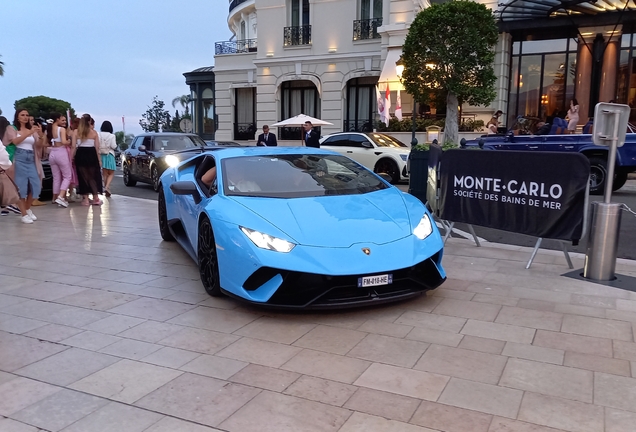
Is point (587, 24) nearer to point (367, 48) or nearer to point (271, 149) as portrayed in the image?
point (367, 48)

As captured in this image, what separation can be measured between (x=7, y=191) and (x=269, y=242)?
604 centimetres

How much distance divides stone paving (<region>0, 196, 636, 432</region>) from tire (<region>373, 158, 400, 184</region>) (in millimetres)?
9637

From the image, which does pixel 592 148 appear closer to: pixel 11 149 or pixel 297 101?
pixel 11 149

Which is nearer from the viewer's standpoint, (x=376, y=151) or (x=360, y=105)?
(x=376, y=151)

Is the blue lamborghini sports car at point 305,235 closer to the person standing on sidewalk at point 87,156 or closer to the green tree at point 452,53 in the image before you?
the person standing on sidewalk at point 87,156

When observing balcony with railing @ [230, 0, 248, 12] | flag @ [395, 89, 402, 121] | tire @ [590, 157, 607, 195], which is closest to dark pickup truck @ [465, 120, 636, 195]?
tire @ [590, 157, 607, 195]

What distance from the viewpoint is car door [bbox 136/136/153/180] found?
15.0 meters

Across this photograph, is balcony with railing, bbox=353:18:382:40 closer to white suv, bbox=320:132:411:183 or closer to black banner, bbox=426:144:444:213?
white suv, bbox=320:132:411:183

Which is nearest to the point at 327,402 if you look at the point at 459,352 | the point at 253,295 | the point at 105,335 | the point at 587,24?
the point at 459,352

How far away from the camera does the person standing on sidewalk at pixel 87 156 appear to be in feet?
35.7

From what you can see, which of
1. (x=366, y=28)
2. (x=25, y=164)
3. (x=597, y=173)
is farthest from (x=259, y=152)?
(x=366, y=28)

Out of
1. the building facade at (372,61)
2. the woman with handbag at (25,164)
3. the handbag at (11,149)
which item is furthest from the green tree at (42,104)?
the woman with handbag at (25,164)

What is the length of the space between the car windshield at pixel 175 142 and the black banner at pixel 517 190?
31.0 feet

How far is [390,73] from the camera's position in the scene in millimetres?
22000
